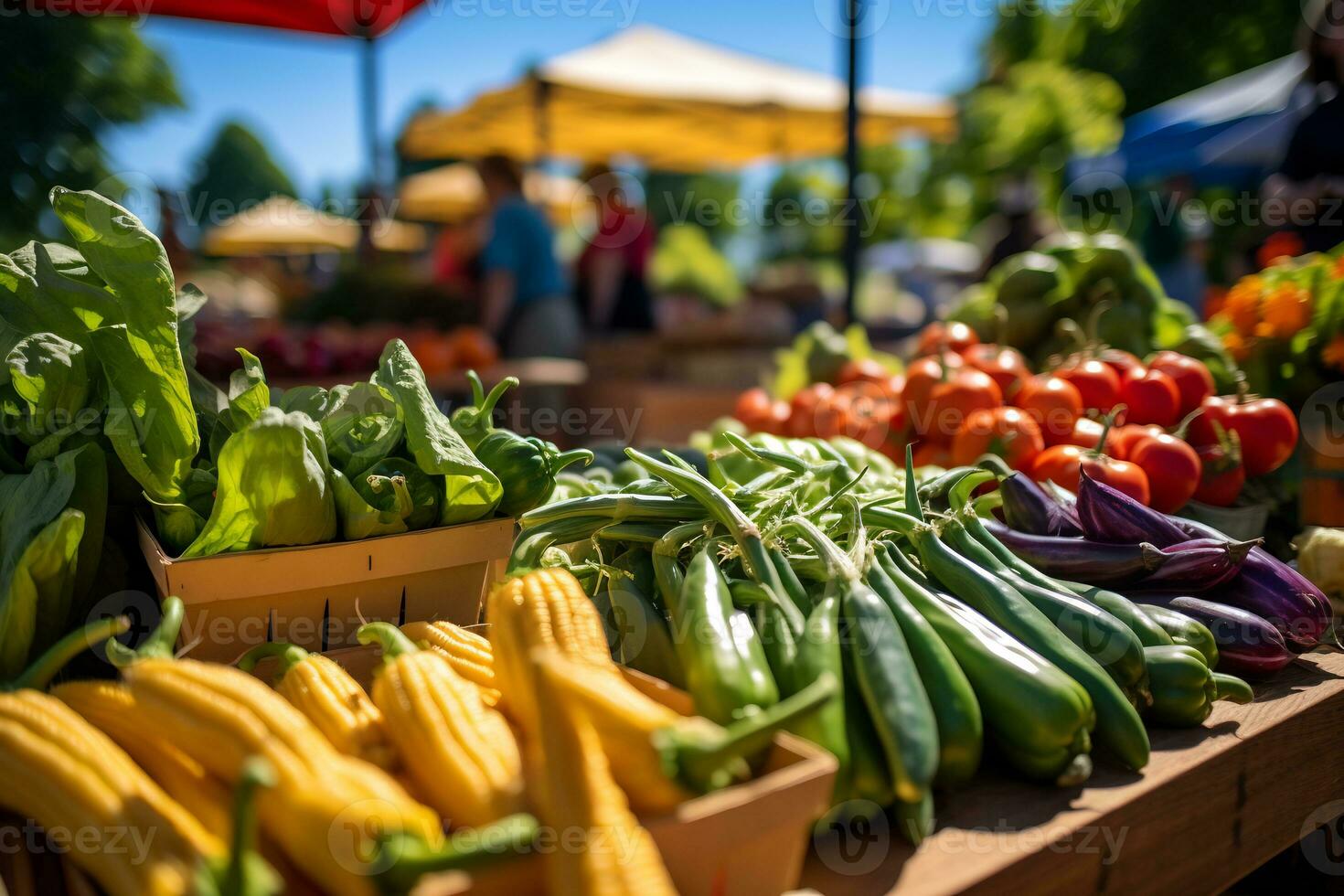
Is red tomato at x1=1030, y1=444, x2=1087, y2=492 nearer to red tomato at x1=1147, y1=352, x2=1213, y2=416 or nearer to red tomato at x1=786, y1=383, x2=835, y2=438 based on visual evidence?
red tomato at x1=1147, y1=352, x2=1213, y2=416

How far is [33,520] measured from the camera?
50.7 inches

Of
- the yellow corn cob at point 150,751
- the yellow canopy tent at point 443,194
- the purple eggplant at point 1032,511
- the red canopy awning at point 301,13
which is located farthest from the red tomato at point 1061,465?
the yellow canopy tent at point 443,194

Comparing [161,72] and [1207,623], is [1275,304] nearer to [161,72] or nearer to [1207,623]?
[1207,623]

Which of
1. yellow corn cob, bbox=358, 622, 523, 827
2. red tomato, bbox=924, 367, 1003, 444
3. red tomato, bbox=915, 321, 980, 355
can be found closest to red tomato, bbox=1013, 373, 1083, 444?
red tomato, bbox=924, 367, 1003, 444

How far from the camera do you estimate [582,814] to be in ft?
2.90

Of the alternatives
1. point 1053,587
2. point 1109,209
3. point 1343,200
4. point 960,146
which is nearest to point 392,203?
point 1343,200

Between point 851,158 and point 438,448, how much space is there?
3.30m

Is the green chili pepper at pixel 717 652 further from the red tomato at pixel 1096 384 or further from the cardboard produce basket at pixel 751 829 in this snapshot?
the red tomato at pixel 1096 384

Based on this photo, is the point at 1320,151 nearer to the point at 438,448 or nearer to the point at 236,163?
the point at 438,448

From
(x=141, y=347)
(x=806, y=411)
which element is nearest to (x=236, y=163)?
(x=806, y=411)

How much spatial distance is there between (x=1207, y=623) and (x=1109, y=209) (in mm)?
11687

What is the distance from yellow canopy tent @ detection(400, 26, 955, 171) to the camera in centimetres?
735

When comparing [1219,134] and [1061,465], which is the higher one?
[1219,134]

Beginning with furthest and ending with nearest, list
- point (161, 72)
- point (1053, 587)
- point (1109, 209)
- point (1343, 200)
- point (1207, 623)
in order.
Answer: point (1109, 209), point (161, 72), point (1343, 200), point (1207, 623), point (1053, 587)
